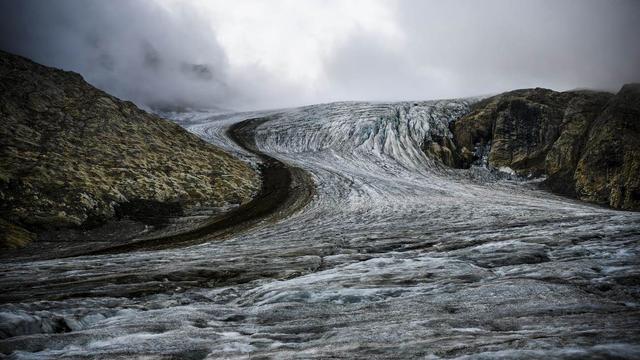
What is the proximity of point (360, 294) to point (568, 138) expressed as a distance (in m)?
33.9

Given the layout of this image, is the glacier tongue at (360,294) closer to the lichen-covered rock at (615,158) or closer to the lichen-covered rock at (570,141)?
the lichen-covered rock at (615,158)

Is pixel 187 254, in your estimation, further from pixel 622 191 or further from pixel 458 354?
→ pixel 622 191

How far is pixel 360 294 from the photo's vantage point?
7230 millimetres

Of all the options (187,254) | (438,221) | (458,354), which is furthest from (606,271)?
(187,254)

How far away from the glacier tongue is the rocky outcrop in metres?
6.21

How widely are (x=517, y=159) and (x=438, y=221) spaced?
24.5m

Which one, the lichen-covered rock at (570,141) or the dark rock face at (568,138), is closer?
the dark rock face at (568,138)

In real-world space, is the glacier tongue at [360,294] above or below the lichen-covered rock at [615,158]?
below

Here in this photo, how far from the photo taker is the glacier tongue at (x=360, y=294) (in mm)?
4727

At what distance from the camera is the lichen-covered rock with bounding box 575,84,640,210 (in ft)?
79.6

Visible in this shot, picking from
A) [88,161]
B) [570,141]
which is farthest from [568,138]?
[88,161]

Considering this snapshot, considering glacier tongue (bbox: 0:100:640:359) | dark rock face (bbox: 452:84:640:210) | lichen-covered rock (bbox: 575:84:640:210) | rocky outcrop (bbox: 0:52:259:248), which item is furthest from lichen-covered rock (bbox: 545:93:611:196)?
rocky outcrop (bbox: 0:52:259:248)

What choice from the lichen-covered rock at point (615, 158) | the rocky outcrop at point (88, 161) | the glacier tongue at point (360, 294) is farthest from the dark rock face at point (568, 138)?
the rocky outcrop at point (88, 161)

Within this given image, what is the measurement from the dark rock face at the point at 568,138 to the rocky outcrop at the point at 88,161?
23366 millimetres
